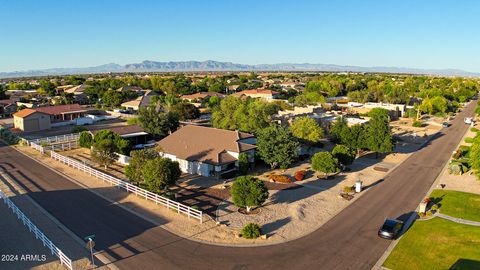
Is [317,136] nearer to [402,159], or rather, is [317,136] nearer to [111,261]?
[402,159]

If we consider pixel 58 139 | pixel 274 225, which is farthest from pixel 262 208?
pixel 58 139

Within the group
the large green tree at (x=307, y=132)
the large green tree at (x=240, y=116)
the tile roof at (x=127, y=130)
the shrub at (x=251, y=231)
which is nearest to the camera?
the shrub at (x=251, y=231)

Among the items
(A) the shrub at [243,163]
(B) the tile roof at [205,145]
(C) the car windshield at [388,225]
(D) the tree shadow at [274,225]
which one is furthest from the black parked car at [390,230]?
(B) the tile roof at [205,145]

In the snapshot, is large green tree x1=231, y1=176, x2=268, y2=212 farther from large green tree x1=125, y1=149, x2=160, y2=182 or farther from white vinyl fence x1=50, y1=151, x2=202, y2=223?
large green tree x1=125, y1=149, x2=160, y2=182

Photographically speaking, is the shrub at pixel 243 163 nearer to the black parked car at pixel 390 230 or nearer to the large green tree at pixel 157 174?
the large green tree at pixel 157 174

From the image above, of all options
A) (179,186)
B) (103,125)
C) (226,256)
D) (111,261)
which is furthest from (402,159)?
(103,125)

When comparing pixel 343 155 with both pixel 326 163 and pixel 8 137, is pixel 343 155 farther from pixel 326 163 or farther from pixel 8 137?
pixel 8 137

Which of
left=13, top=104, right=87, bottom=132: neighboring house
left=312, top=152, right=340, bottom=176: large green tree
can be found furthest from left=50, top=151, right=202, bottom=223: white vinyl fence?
left=13, top=104, right=87, bottom=132: neighboring house
